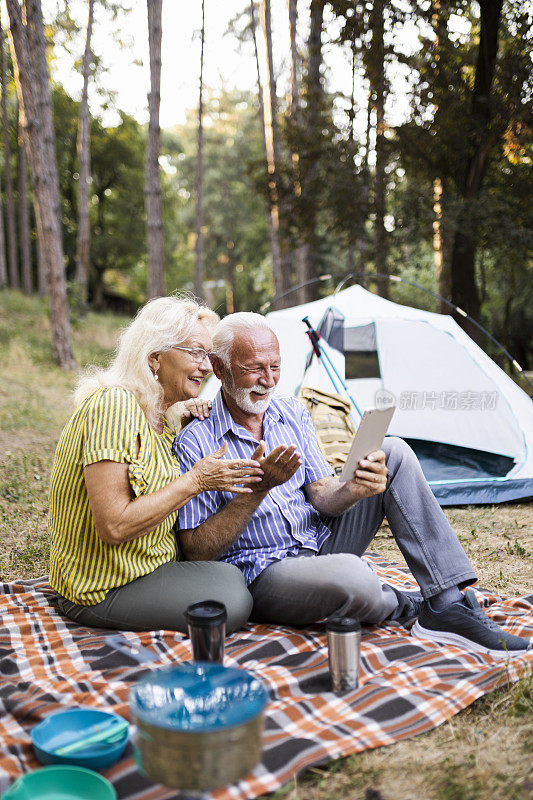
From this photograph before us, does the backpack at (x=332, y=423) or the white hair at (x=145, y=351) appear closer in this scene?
the white hair at (x=145, y=351)

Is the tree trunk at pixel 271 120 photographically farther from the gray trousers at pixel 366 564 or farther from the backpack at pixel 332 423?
the gray trousers at pixel 366 564

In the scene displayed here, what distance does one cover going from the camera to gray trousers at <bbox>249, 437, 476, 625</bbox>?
94.5 inches

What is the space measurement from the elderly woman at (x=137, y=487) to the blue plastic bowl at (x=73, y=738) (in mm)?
499

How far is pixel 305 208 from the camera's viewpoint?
11672mm

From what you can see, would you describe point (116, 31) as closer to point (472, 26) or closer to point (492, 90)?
point (472, 26)

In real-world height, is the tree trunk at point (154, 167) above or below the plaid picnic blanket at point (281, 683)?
above

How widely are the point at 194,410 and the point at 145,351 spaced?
34 cm

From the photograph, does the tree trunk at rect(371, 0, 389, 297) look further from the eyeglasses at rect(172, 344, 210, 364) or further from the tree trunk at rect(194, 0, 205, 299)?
the eyeglasses at rect(172, 344, 210, 364)

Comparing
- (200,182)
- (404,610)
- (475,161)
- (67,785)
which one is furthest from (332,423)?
(200,182)

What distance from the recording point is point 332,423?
4.80m

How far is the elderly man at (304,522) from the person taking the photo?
243 cm

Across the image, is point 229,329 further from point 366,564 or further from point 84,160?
point 84,160

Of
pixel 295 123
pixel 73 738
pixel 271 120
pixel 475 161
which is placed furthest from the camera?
pixel 271 120

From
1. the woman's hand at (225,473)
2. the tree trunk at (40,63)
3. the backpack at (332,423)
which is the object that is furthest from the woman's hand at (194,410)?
the tree trunk at (40,63)
